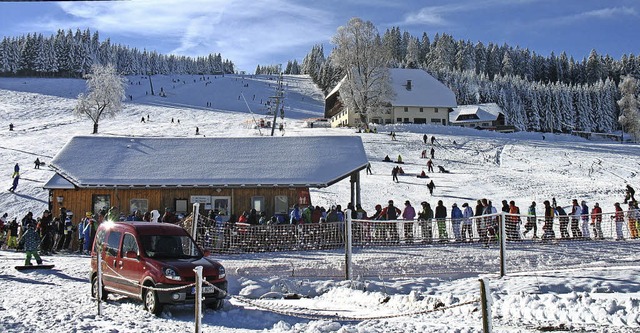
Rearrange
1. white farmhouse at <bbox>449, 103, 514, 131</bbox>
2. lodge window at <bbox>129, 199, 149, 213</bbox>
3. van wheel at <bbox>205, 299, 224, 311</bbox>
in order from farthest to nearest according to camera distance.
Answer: white farmhouse at <bbox>449, 103, 514, 131</bbox> → lodge window at <bbox>129, 199, 149, 213</bbox> → van wheel at <bbox>205, 299, 224, 311</bbox>

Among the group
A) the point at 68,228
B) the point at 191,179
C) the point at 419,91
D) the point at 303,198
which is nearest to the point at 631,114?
the point at 419,91

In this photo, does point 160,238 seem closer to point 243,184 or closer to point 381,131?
point 243,184

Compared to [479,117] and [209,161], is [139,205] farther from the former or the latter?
[479,117]

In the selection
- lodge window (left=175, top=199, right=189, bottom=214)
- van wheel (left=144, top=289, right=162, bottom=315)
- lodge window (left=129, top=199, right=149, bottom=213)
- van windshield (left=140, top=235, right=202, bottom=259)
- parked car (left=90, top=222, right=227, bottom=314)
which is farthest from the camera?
lodge window (left=175, top=199, right=189, bottom=214)

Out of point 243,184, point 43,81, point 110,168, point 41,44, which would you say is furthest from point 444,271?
point 41,44

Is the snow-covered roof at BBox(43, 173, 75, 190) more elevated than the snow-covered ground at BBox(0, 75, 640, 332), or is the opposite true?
the snow-covered roof at BBox(43, 173, 75, 190)

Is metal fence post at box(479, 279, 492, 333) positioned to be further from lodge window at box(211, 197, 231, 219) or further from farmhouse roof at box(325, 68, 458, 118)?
farmhouse roof at box(325, 68, 458, 118)

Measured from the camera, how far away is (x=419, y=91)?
91.1 m

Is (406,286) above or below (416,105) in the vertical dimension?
below

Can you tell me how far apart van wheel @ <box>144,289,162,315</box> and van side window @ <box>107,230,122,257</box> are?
5.40 ft

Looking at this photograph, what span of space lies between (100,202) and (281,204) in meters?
7.24

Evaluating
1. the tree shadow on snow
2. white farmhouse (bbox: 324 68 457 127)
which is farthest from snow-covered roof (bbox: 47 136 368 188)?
white farmhouse (bbox: 324 68 457 127)

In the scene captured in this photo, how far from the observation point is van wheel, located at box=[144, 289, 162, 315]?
35.0ft

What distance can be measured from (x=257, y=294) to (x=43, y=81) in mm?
147718
